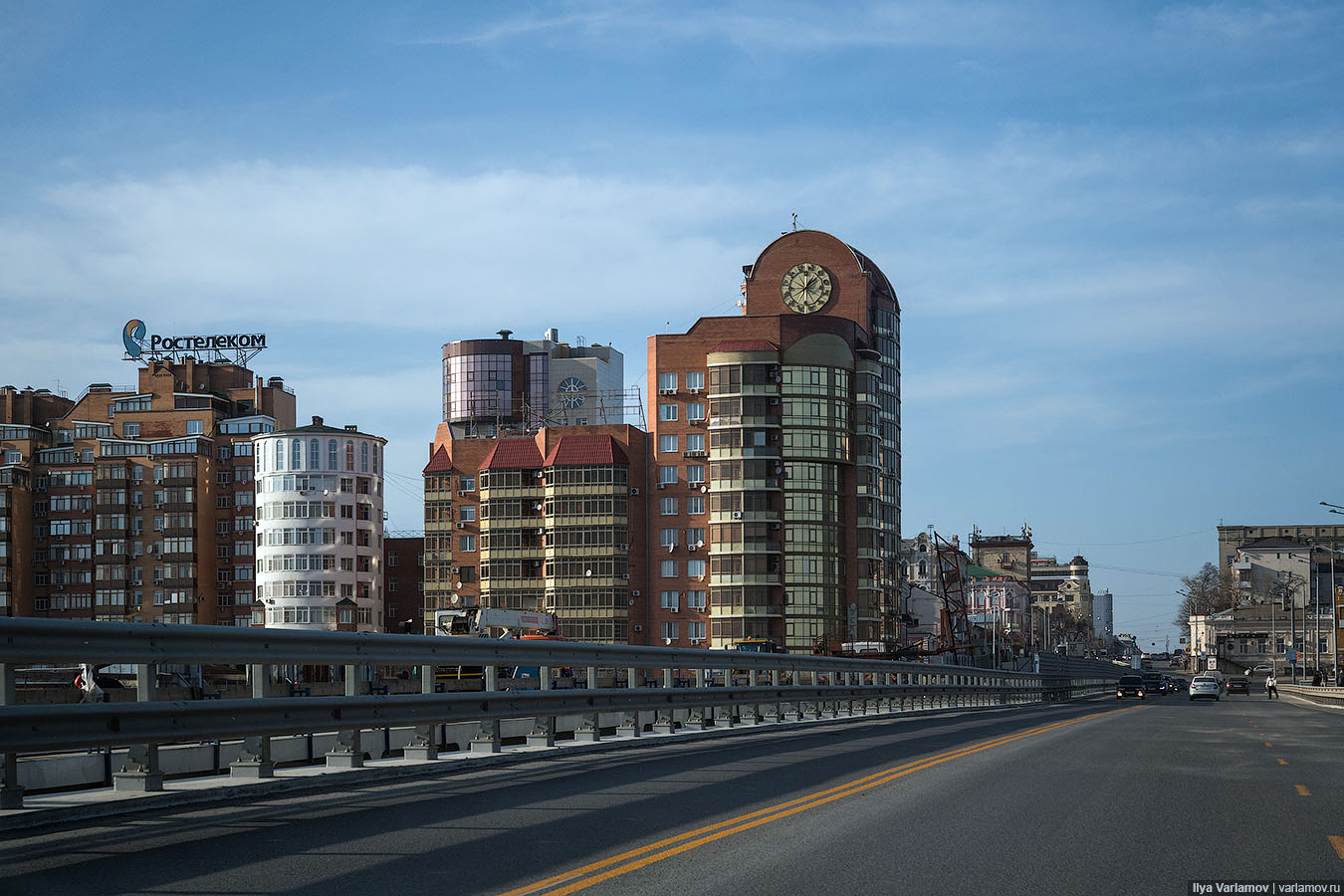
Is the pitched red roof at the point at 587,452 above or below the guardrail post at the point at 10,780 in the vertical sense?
above

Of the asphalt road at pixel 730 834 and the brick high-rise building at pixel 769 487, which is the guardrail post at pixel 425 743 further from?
the brick high-rise building at pixel 769 487

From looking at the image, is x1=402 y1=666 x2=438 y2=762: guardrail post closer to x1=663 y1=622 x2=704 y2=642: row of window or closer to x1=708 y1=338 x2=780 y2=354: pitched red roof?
x1=663 y1=622 x2=704 y2=642: row of window

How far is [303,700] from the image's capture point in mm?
11719

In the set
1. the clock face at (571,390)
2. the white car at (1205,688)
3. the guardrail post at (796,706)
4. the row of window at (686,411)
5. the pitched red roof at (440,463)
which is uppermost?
the clock face at (571,390)

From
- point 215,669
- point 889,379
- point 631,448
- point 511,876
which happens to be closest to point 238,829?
point 511,876

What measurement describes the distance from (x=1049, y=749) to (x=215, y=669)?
67473 mm

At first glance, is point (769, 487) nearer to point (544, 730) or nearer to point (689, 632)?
point (689, 632)

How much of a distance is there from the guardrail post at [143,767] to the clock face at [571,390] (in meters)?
154

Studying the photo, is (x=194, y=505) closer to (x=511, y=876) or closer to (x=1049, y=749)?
(x=1049, y=749)

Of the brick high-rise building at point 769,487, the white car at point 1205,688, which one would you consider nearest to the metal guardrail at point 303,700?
the white car at point 1205,688

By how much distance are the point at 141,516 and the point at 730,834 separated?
426ft

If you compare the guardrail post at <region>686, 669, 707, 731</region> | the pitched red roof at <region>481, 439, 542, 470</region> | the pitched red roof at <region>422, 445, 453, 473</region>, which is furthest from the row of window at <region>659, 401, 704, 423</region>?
the guardrail post at <region>686, 669, 707, 731</region>

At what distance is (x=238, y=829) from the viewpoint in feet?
32.0

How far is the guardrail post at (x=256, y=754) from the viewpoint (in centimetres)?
1160
